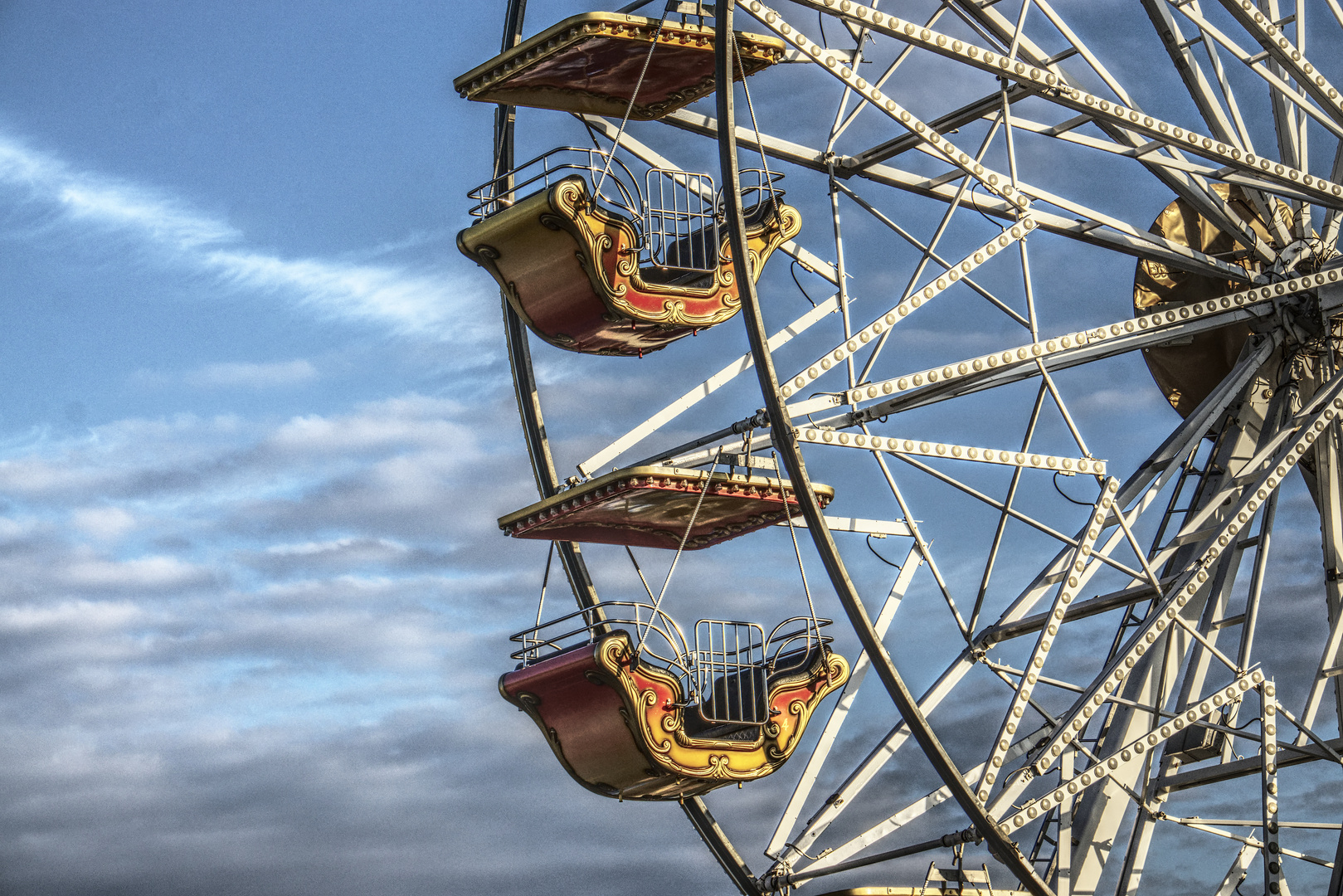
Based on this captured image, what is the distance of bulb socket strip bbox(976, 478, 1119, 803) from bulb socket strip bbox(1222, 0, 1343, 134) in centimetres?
439

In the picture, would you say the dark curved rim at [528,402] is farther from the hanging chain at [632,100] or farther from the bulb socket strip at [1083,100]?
the bulb socket strip at [1083,100]

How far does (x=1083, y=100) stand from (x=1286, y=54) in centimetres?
230

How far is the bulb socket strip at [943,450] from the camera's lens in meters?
16.4

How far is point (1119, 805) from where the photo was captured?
20.0 metres

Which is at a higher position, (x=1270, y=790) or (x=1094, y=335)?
(x=1094, y=335)

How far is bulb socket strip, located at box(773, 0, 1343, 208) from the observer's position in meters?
16.5

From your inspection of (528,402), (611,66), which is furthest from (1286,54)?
(528,402)

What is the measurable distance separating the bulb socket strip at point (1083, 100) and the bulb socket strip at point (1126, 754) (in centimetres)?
485

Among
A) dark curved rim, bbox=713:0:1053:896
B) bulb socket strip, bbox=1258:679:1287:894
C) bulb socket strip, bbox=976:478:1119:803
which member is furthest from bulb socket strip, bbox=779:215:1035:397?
bulb socket strip, bbox=1258:679:1287:894

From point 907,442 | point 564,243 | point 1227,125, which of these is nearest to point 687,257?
point 564,243

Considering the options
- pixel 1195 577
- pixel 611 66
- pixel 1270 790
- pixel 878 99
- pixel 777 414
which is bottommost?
pixel 1270 790

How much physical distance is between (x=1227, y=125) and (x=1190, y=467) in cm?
372

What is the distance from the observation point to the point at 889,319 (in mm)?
16750

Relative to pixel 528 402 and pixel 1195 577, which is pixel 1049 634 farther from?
pixel 528 402
